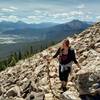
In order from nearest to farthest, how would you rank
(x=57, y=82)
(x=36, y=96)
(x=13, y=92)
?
1. (x=36, y=96)
2. (x=57, y=82)
3. (x=13, y=92)

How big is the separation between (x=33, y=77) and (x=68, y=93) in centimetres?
1192

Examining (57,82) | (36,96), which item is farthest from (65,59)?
(57,82)

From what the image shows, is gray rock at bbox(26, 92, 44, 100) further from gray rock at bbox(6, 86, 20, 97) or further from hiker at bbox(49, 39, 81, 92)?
gray rock at bbox(6, 86, 20, 97)

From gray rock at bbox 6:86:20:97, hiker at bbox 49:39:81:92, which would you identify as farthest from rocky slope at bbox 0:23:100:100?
hiker at bbox 49:39:81:92

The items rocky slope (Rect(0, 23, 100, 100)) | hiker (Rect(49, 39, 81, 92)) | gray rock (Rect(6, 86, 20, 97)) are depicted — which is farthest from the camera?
gray rock (Rect(6, 86, 20, 97))

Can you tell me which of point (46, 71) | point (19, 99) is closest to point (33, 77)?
point (46, 71)

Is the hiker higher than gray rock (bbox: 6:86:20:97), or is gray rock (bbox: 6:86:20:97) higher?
the hiker

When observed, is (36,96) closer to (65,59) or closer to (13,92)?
(65,59)

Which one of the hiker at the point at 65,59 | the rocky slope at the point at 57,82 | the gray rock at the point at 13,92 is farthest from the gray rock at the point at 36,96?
the gray rock at the point at 13,92

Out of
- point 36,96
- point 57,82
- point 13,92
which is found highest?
point 57,82

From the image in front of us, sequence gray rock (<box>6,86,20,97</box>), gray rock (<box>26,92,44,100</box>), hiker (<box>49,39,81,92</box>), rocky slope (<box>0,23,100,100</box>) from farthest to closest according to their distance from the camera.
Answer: gray rock (<box>6,86,20,97</box>), gray rock (<box>26,92,44,100</box>), hiker (<box>49,39,81,92</box>), rocky slope (<box>0,23,100,100</box>)

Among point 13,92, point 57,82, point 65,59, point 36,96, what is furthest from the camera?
point 13,92

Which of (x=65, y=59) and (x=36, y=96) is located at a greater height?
(x=65, y=59)

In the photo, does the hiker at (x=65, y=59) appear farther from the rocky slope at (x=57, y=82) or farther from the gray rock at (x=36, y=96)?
the gray rock at (x=36, y=96)
